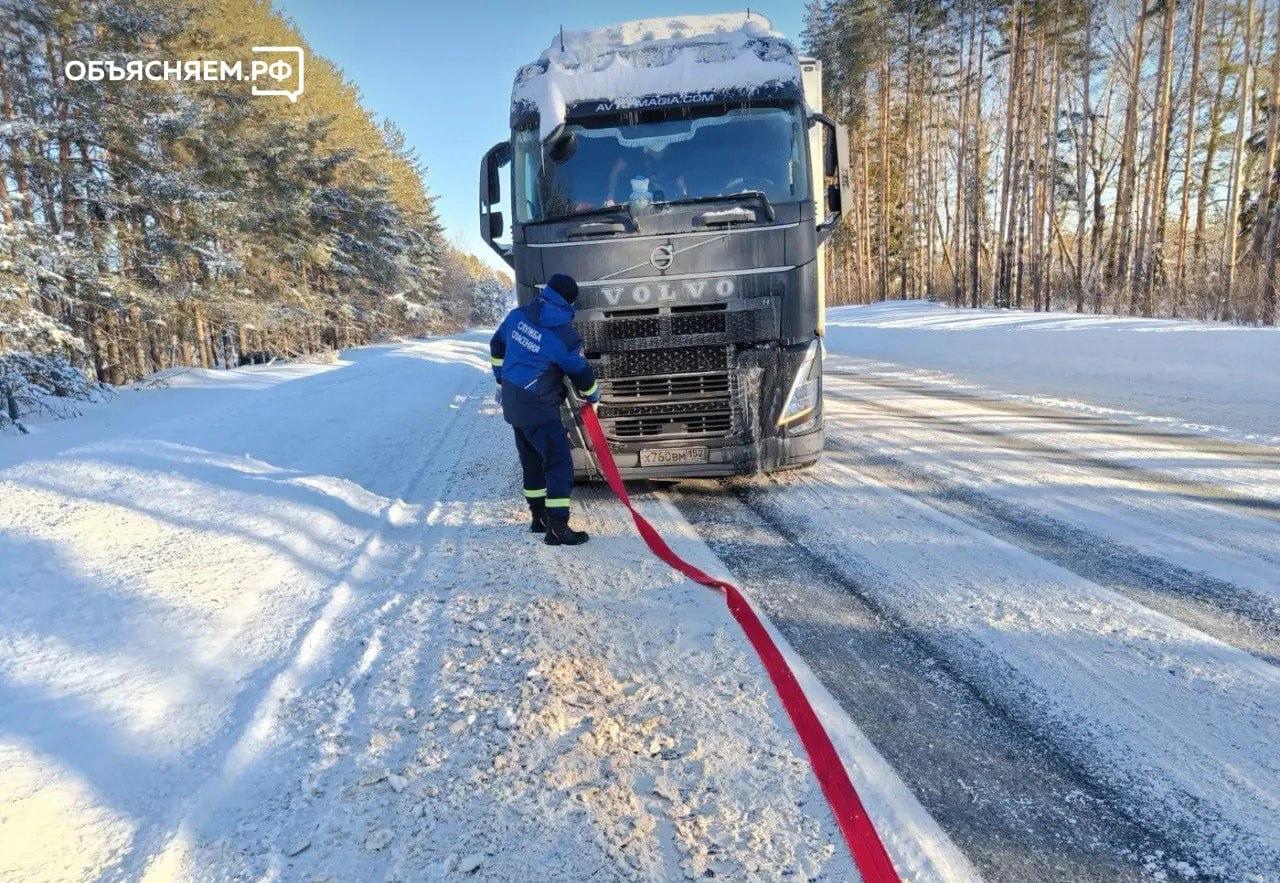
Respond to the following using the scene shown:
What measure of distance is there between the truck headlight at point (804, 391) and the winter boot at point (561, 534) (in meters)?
1.76

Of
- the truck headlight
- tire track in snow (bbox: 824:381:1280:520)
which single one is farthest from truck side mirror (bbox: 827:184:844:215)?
tire track in snow (bbox: 824:381:1280:520)

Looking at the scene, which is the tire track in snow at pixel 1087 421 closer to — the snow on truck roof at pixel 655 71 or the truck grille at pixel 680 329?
the truck grille at pixel 680 329

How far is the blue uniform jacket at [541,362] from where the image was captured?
4.29 m

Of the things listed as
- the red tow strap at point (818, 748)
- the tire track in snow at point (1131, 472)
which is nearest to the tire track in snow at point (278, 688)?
the red tow strap at point (818, 748)

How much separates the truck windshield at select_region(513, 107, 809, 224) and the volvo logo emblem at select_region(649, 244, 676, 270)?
55 centimetres

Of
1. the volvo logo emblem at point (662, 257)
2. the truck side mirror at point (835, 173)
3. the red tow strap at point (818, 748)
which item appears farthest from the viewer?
the truck side mirror at point (835, 173)

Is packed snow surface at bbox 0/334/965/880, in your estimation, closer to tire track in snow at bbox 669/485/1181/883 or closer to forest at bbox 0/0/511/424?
tire track in snow at bbox 669/485/1181/883

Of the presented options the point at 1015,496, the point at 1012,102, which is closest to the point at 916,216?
the point at 1012,102

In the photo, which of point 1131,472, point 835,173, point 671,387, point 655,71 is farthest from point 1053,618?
point 655,71

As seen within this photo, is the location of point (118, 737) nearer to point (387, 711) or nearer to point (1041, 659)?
point (387, 711)

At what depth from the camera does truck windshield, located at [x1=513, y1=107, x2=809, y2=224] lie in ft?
16.8

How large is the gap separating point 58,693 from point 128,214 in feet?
67.6

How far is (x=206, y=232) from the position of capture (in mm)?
18594

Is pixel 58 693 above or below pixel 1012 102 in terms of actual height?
below
